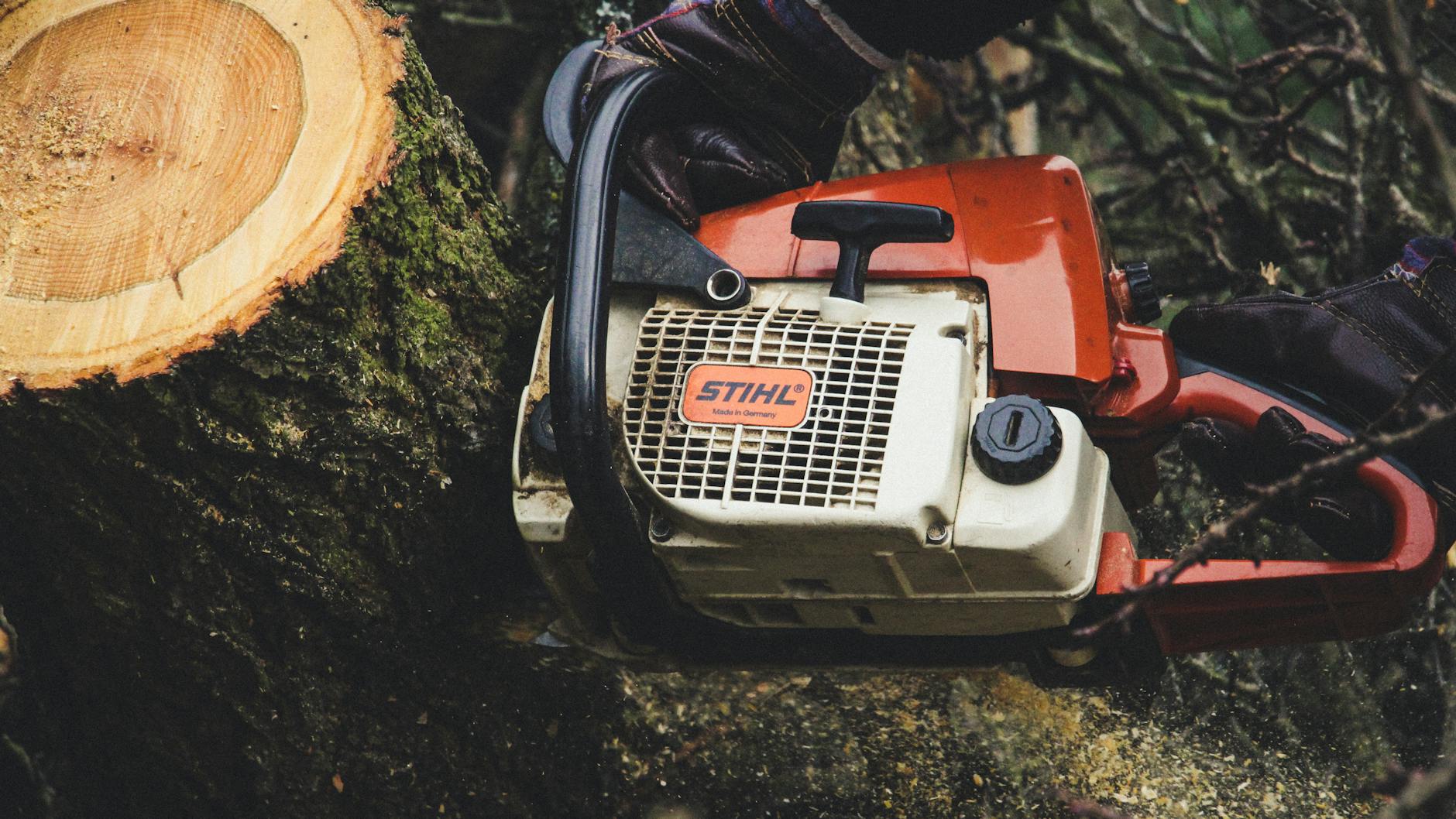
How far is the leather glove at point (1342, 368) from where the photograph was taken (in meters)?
1.40

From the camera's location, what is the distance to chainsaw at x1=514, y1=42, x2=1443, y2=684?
4.28 ft

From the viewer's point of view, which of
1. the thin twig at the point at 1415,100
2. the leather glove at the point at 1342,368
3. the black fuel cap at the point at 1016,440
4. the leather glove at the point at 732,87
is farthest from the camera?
the leather glove at the point at 732,87

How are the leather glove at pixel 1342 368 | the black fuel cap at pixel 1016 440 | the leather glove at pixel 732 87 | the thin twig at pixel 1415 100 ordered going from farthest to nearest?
the leather glove at pixel 732 87
the leather glove at pixel 1342 368
the black fuel cap at pixel 1016 440
the thin twig at pixel 1415 100

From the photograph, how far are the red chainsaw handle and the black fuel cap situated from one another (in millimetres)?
174

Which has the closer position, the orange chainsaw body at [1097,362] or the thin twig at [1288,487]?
the thin twig at [1288,487]

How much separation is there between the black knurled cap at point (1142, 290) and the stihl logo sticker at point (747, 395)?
500 mm

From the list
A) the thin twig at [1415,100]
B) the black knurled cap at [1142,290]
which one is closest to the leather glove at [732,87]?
the black knurled cap at [1142,290]

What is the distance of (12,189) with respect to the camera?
4.82ft

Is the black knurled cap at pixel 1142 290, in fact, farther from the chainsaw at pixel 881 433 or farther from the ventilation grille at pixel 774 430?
the ventilation grille at pixel 774 430

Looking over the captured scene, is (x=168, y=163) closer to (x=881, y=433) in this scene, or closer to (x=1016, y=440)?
(x=881, y=433)

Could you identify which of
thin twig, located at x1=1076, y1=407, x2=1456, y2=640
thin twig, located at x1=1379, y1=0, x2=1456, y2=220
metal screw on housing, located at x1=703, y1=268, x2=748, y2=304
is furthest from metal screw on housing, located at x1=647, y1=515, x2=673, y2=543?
thin twig, located at x1=1379, y1=0, x2=1456, y2=220

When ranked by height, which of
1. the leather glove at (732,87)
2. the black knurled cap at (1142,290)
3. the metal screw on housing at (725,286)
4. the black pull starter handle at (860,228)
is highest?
the leather glove at (732,87)

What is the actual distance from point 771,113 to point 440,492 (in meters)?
0.67

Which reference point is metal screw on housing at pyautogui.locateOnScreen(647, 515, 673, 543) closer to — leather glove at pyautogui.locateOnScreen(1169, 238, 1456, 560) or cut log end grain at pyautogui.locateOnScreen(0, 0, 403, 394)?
cut log end grain at pyautogui.locateOnScreen(0, 0, 403, 394)
